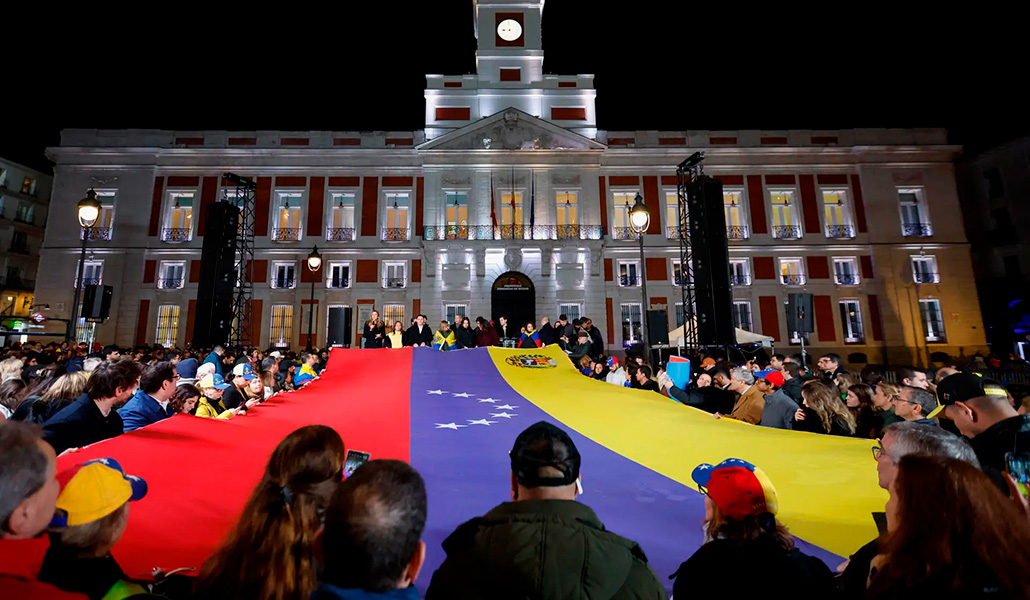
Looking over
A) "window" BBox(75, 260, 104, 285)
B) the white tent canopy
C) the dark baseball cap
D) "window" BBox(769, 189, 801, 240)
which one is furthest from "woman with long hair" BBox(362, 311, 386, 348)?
"window" BBox(769, 189, 801, 240)

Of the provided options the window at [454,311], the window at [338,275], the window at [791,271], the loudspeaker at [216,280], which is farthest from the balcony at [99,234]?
the window at [791,271]

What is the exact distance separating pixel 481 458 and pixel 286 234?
28731mm

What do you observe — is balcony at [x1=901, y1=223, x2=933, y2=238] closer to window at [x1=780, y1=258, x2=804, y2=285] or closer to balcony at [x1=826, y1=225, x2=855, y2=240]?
balcony at [x1=826, y1=225, x2=855, y2=240]

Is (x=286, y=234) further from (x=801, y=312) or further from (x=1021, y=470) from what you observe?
(x=1021, y=470)

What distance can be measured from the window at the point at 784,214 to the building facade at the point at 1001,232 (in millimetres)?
15173

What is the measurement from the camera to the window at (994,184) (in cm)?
3384

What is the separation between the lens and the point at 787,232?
30422 millimetres

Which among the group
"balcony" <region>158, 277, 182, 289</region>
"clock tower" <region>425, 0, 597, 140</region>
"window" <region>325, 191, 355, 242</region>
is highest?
"clock tower" <region>425, 0, 597, 140</region>

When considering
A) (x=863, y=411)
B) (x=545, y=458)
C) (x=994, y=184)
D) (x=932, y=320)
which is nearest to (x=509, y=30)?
(x=932, y=320)

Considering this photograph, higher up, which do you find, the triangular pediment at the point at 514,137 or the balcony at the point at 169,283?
the triangular pediment at the point at 514,137

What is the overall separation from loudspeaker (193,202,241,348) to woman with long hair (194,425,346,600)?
1426 centimetres

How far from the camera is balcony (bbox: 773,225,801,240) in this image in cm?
3033

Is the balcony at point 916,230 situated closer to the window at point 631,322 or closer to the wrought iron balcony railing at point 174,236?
the window at point 631,322

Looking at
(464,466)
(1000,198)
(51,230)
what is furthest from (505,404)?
(1000,198)
